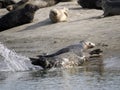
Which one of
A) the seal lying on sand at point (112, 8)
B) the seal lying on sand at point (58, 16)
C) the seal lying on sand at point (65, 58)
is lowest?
the seal lying on sand at point (58, 16)

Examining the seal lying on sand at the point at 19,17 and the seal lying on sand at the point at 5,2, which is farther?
the seal lying on sand at the point at 5,2

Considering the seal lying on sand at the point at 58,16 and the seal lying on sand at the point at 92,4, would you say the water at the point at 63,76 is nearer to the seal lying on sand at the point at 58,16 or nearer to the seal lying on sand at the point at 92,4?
the seal lying on sand at the point at 58,16

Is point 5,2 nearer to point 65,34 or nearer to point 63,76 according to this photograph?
point 65,34

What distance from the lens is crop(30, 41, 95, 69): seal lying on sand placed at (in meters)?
11.3

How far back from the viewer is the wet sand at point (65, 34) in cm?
1386

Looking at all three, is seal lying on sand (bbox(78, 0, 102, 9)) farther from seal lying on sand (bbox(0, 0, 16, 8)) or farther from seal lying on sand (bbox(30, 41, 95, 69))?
seal lying on sand (bbox(30, 41, 95, 69))

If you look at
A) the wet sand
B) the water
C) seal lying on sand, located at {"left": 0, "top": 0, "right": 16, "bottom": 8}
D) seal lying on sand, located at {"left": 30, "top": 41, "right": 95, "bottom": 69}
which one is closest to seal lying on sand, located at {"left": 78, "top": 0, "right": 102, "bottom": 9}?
the wet sand

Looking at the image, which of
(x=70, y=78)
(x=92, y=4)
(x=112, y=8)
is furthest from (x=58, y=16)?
(x=70, y=78)

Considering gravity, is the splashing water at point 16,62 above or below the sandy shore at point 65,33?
above

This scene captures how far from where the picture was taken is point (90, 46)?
13594 millimetres

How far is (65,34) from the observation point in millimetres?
15469

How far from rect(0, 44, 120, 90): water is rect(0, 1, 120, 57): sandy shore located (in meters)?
1.21

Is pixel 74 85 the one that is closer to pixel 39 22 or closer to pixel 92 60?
pixel 92 60

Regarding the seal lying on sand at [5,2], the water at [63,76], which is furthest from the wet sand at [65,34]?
the seal lying on sand at [5,2]
